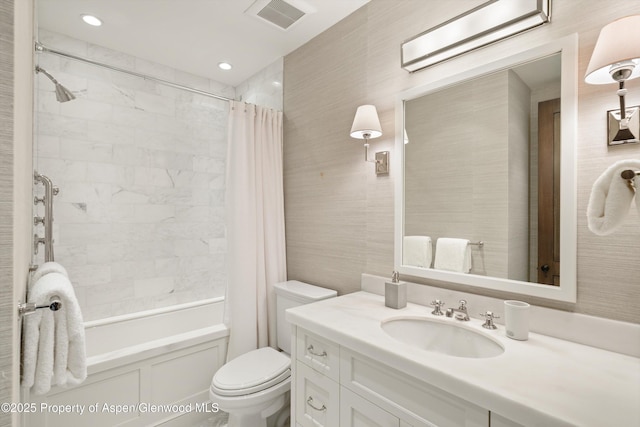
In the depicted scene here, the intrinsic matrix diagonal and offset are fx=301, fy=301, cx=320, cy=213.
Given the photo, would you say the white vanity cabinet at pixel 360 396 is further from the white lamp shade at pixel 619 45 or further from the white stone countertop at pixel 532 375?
the white lamp shade at pixel 619 45

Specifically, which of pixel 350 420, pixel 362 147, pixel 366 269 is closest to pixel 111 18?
pixel 362 147

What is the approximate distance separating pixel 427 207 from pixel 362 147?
557 mm

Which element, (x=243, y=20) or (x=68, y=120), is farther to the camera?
(x=68, y=120)

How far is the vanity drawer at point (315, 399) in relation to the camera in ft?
3.94

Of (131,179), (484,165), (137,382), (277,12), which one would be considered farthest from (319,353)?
(131,179)

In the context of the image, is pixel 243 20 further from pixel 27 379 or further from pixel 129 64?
pixel 27 379

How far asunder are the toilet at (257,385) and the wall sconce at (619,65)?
1.50m

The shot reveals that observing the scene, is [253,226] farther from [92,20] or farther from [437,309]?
[92,20]

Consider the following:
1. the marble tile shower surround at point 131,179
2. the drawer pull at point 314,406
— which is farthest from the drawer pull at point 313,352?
the marble tile shower surround at point 131,179

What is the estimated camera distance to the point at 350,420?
1125 mm

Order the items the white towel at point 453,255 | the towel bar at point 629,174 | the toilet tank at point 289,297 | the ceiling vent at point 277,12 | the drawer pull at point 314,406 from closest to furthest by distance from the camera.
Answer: the towel bar at point 629,174 → the drawer pull at point 314,406 → the white towel at point 453,255 → the ceiling vent at point 277,12 → the toilet tank at point 289,297

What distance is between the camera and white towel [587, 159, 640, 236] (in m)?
0.84

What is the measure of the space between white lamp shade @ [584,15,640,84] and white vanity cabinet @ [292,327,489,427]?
42.1 inches

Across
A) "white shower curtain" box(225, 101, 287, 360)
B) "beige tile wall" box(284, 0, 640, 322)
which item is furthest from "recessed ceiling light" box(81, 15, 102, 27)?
"beige tile wall" box(284, 0, 640, 322)
